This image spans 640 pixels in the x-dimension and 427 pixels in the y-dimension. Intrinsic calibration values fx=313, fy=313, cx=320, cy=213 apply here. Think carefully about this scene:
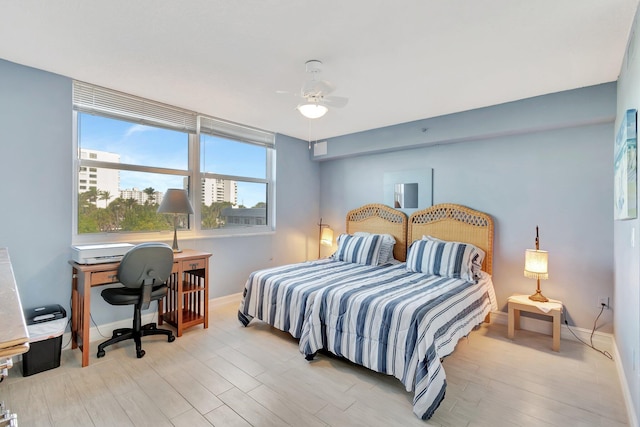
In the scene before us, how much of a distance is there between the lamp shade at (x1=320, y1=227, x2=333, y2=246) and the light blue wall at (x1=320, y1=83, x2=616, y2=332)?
5.85 feet

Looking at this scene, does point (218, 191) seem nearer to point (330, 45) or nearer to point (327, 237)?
point (327, 237)

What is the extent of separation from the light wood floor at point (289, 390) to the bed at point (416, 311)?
0.18 m

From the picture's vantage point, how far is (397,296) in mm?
2604

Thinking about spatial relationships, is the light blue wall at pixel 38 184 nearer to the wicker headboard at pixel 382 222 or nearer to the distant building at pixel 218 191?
the distant building at pixel 218 191

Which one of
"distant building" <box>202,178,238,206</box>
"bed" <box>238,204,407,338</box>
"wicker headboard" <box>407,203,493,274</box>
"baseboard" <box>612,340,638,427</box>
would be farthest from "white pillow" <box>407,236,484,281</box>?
"distant building" <box>202,178,238,206</box>

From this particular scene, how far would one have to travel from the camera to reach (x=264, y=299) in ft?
10.6

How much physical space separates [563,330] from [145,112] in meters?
4.95

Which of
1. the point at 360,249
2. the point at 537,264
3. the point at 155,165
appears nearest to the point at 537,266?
the point at 537,264

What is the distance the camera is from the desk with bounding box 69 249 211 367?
2588 mm

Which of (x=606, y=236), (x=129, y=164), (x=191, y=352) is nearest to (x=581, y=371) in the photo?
(x=606, y=236)

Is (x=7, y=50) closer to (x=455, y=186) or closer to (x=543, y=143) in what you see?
(x=455, y=186)

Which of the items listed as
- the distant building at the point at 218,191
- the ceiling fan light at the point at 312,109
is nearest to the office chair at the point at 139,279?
the distant building at the point at 218,191

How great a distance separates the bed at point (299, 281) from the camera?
293 centimetres

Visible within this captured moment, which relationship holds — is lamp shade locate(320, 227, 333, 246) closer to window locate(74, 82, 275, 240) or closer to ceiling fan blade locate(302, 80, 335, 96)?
window locate(74, 82, 275, 240)
